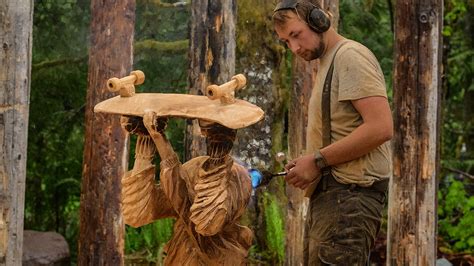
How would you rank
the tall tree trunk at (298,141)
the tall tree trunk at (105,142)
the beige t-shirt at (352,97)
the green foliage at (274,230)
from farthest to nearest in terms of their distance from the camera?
the green foliage at (274,230)
the tall tree trunk at (298,141)
the tall tree trunk at (105,142)
the beige t-shirt at (352,97)

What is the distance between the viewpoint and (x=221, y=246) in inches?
231

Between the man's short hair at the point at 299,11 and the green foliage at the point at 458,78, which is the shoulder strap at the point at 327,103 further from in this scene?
the green foliage at the point at 458,78

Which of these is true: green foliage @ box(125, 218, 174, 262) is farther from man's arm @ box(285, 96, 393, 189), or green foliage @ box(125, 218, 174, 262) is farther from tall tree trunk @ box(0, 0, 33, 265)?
man's arm @ box(285, 96, 393, 189)

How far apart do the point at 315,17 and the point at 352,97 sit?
53 cm

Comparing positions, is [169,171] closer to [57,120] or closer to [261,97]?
[261,97]

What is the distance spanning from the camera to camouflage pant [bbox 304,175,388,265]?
586cm

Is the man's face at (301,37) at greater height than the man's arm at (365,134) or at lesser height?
greater

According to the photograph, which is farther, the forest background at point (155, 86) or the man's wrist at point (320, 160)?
the forest background at point (155, 86)

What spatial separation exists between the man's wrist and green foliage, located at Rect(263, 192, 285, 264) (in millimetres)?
5815

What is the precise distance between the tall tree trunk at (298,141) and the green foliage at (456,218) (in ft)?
13.3

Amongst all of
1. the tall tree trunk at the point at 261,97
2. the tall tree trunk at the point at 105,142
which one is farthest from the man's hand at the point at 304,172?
the tall tree trunk at the point at 261,97

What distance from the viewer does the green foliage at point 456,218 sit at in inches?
540

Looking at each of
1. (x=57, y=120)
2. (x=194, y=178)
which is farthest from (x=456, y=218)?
Answer: (x=194, y=178)

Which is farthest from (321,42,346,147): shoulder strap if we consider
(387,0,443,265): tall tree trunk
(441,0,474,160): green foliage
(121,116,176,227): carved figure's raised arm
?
(441,0,474,160): green foliage
